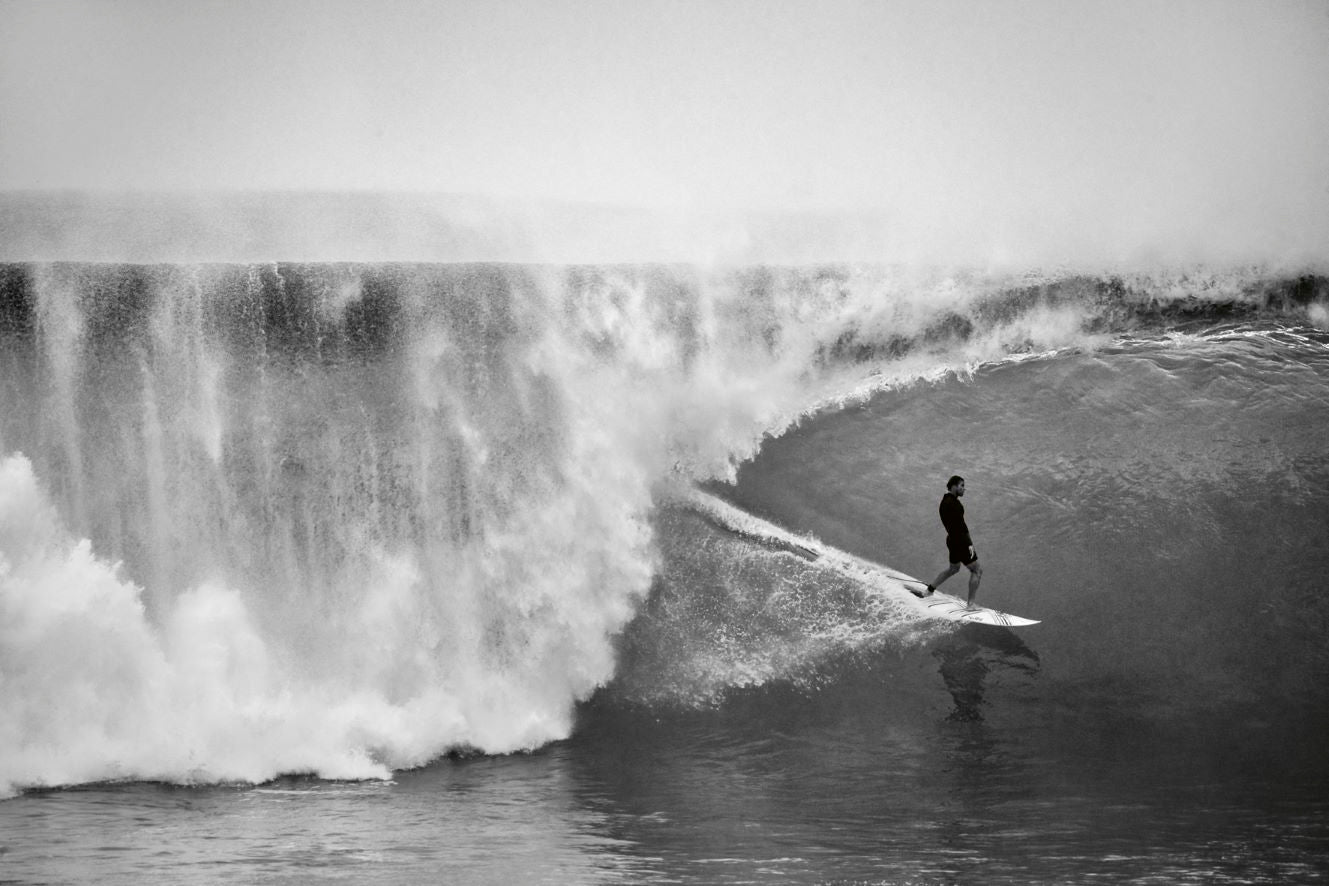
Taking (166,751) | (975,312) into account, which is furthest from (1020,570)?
(166,751)

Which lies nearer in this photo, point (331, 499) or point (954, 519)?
point (954, 519)

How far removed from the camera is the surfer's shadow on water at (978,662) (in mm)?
9570

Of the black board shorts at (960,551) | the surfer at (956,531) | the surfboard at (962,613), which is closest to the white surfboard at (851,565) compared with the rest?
the surfboard at (962,613)


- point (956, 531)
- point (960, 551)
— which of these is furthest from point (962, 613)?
point (956, 531)

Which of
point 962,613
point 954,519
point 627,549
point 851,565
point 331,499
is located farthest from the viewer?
point 627,549

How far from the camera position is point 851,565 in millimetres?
10641

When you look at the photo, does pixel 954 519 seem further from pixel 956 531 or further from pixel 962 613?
pixel 962 613

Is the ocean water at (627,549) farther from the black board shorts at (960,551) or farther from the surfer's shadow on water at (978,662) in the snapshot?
the black board shorts at (960,551)

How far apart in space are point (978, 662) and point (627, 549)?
3339 millimetres

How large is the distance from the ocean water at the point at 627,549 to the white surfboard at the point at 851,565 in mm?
78

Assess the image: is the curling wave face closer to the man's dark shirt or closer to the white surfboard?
the white surfboard

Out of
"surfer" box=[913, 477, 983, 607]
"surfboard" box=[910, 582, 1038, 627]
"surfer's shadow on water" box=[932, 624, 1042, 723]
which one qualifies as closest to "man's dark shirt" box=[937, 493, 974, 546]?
"surfer" box=[913, 477, 983, 607]

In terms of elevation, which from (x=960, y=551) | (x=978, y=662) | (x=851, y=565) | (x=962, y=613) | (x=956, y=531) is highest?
(x=956, y=531)

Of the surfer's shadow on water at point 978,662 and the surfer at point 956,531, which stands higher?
the surfer at point 956,531
